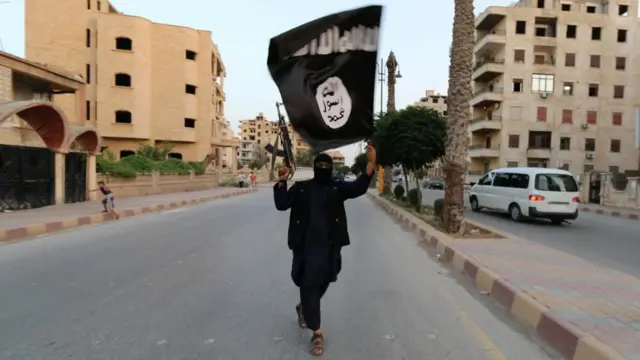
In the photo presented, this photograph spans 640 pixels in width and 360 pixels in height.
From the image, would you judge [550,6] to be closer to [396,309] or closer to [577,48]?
[577,48]

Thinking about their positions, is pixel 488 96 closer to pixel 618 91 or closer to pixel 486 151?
pixel 486 151

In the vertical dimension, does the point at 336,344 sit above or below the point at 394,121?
below

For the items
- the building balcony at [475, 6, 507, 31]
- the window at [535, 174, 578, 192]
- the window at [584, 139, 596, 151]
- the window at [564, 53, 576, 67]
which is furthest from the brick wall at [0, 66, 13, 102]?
the window at [584, 139, 596, 151]

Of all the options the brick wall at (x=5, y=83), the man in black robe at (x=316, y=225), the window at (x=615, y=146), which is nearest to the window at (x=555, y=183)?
the man in black robe at (x=316, y=225)

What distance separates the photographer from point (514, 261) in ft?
23.4

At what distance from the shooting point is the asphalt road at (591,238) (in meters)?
8.45

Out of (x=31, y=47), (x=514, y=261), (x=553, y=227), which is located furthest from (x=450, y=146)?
(x=31, y=47)

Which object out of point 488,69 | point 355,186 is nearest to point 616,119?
point 488,69

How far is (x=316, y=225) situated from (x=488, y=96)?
5241 cm

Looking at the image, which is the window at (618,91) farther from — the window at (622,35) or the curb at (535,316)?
the curb at (535,316)

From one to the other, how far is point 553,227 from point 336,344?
486 inches

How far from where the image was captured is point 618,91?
51.6 metres

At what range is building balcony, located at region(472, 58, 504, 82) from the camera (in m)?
51.0

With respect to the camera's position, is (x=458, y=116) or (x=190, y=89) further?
(x=190, y=89)
